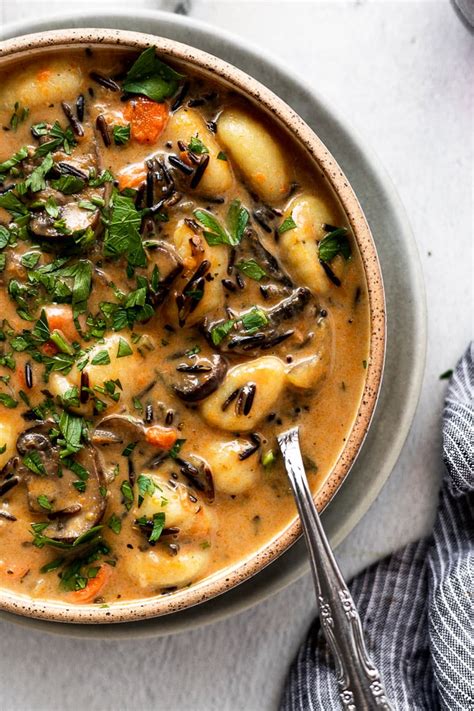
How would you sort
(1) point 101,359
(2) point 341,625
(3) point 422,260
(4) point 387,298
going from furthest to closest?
(3) point 422,260
(4) point 387,298
(1) point 101,359
(2) point 341,625

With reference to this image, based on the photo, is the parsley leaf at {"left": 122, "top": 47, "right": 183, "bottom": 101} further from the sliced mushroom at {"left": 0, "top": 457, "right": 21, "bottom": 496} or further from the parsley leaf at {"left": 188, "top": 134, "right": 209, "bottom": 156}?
the sliced mushroom at {"left": 0, "top": 457, "right": 21, "bottom": 496}

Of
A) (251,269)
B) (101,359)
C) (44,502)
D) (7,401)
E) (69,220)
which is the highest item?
(251,269)

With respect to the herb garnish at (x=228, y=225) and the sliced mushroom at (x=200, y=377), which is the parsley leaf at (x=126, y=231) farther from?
the sliced mushroom at (x=200, y=377)

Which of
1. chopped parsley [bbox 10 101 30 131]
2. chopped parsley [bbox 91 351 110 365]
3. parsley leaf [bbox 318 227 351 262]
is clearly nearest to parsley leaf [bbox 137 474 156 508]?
chopped parsley [bbox 91 351 110 365]

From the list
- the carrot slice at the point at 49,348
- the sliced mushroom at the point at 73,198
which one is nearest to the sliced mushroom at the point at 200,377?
the carrot slice at the point at 49,348

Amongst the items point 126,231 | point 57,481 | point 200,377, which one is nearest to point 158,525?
point 57,481

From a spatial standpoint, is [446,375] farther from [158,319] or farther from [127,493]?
[127,493]
